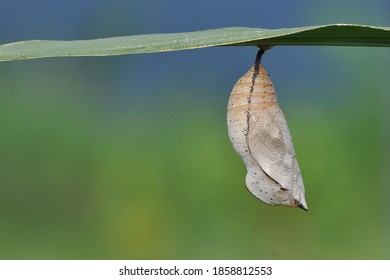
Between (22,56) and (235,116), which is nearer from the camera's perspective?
(22,56)

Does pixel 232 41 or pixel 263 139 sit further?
pixel 263 139

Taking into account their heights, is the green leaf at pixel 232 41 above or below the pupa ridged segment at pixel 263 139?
below

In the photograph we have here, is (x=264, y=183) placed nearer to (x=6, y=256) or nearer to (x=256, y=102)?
(x=256, y=102)

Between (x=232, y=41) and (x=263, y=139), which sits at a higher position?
(x=263, y=139)

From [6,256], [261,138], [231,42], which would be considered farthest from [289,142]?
[6,256]
